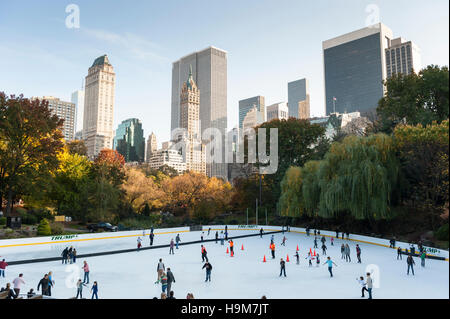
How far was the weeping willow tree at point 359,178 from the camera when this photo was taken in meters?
29.1

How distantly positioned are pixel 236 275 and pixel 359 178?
18220mm

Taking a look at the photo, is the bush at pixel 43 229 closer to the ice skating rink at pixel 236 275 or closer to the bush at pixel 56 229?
the bush at pixel 56 229

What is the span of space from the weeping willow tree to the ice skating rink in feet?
15.1

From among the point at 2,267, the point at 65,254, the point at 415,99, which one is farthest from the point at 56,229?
the point at 415,99

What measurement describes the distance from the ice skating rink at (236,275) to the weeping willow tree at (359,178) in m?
4.61

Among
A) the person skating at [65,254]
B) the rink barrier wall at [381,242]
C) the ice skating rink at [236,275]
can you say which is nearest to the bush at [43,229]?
the ice skating rink at [236,275]

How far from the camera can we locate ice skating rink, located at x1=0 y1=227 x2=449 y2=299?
13.0m

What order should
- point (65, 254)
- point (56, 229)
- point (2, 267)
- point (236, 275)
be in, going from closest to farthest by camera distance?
point (2, 267), point (236, 275), point (65, 254), point (56, 229)

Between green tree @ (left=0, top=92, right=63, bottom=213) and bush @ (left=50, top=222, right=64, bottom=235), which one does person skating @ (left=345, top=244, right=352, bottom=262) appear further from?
green tree @ (left=0, top=92, right=63, bottom=213)

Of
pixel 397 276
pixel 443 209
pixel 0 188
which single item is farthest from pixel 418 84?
pixel 0 188

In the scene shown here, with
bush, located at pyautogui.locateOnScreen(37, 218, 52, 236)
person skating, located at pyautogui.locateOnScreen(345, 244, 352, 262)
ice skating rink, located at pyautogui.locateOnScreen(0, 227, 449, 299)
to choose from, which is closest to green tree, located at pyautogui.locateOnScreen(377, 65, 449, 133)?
ice skating rink, located at pyautogui.locateOnScreen(0, 227, 449, 299)

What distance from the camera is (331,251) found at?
25.1 metres

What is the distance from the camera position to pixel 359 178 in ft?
97.3

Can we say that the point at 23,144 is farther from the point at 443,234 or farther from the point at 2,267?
the point at 443,234
